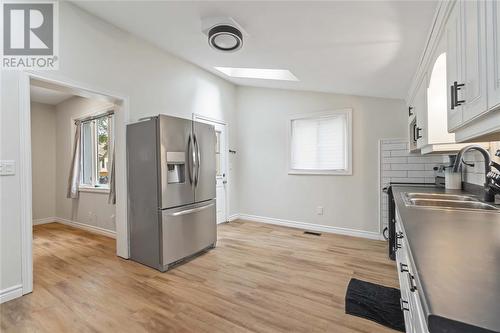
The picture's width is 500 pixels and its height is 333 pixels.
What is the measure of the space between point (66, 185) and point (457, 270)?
6.21 m

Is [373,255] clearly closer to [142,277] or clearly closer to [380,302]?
[380,302]

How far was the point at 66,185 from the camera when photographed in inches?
197

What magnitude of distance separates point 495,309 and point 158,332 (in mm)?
1928

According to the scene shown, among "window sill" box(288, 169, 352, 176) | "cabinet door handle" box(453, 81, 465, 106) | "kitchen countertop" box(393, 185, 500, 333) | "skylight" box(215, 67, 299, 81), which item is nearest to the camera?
"kitchen countertop" box(393, 185, 500, 333)

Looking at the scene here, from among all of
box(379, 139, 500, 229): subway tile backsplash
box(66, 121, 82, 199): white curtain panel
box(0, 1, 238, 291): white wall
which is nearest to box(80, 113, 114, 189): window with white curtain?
box(66, 121, 82, 199): white curtain panel

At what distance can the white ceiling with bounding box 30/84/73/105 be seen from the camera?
172 inches

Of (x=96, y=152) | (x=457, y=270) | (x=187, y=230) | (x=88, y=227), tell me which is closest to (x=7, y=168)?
(x=187, y=230)

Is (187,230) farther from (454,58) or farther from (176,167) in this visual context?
(454,58)

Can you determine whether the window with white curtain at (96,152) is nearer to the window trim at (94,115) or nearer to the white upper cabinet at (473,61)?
the window trim at (94,115)

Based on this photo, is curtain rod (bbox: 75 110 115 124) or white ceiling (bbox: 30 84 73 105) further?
white ceiling (bbox: 30 84 73 105)

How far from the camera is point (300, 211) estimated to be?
→ 443 cm

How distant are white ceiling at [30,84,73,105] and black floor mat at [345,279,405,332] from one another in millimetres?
5351

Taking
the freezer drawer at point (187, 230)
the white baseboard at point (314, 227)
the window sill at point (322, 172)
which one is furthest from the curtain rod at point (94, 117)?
the window sill at point (322, 172)

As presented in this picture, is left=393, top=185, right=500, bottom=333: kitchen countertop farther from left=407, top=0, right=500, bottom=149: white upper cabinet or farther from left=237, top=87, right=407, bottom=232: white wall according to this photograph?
left=237, top=87, right=407, bottom=232: white wall
